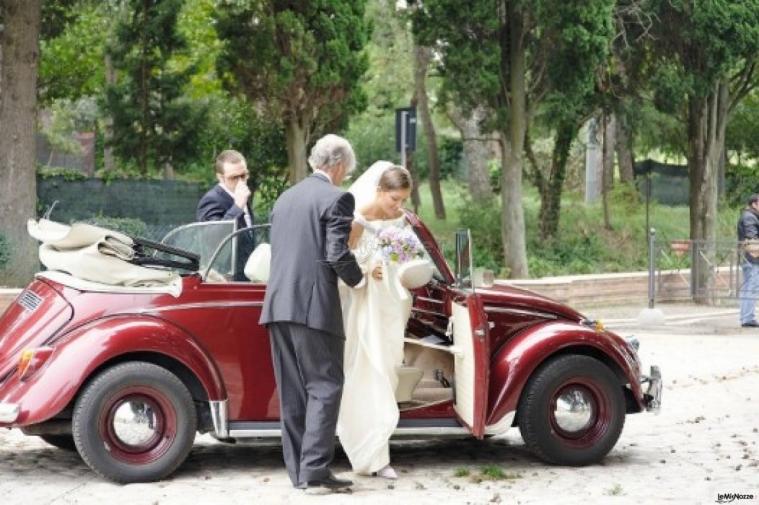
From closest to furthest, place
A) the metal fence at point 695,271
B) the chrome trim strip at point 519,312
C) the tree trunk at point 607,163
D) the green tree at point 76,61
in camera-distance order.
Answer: the chrome trim strip at point 519,312
the metal fence at point 695,271
the tree trunk at point 607,163
the green tree at point 76,61

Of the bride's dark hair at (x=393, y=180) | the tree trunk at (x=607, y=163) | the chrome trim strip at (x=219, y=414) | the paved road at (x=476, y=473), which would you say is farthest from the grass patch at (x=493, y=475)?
the tree trunk at (x=607, y=163)

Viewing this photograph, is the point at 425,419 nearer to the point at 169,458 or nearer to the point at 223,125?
the point at 169,458

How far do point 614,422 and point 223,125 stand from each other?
61.7 ft

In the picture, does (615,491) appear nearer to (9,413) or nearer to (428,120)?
(9,413)

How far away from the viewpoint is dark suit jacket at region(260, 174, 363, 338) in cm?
794

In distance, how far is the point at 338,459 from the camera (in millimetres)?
9203

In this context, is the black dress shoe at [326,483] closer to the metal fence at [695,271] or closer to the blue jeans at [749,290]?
the metal fence at [695,271]

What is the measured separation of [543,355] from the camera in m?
8.66

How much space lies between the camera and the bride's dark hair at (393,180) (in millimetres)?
8734

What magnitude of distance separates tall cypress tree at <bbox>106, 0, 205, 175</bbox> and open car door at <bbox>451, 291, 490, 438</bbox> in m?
17.7

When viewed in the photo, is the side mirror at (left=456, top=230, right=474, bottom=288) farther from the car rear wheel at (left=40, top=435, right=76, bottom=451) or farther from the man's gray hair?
the car rear wheel at (left=40, top=435, right=76, bottom=451)

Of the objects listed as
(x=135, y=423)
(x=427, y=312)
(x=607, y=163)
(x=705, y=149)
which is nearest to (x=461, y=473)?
(x=427, y=312)

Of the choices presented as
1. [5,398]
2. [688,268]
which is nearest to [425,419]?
[5,398]

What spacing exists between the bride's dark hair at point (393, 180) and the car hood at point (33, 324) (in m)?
2.05
